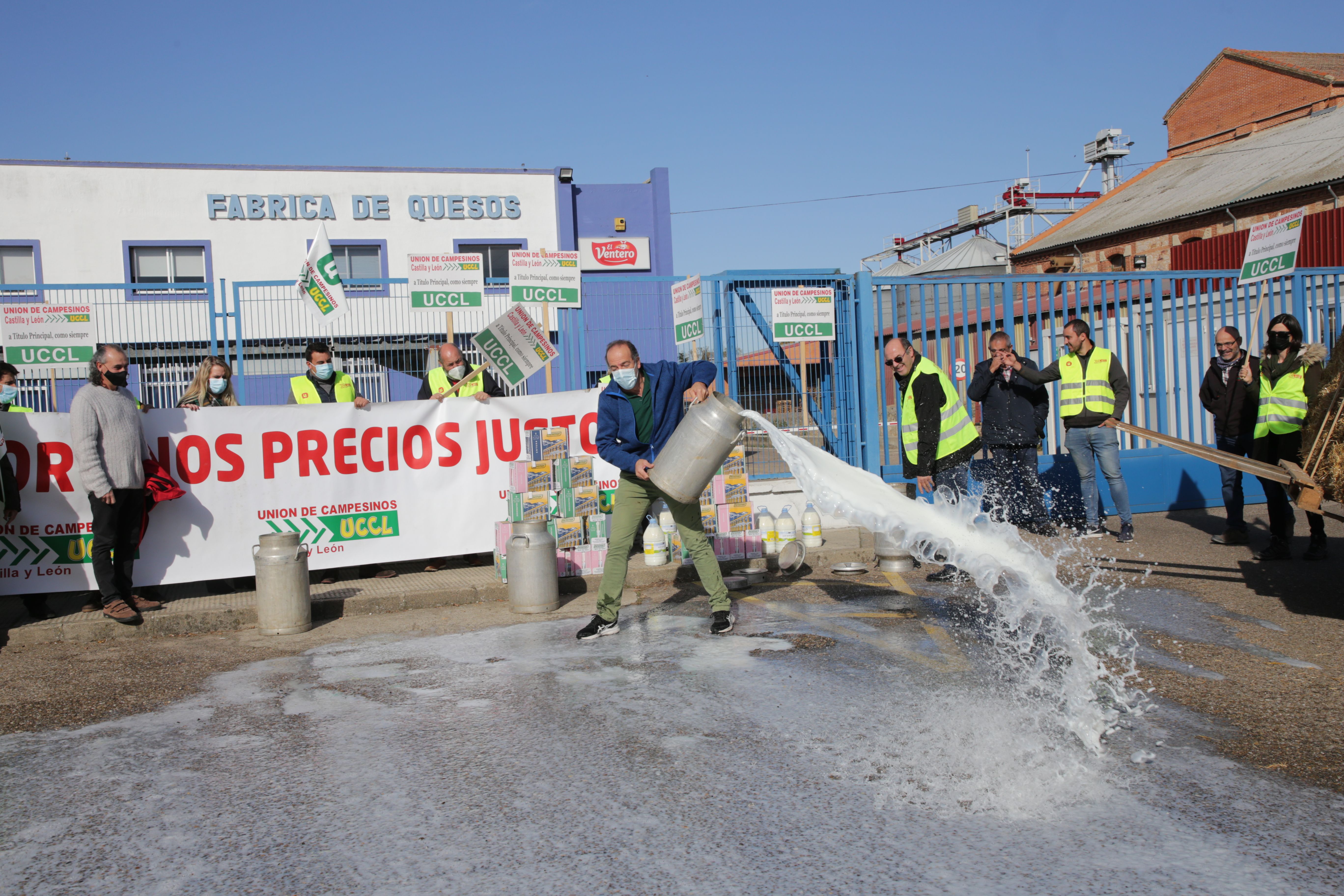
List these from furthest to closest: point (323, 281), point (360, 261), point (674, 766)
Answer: point (360, 261) < point (323, 281) < point (674, 766)

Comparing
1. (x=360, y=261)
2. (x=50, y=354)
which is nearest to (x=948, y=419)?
(x=50, y=354)

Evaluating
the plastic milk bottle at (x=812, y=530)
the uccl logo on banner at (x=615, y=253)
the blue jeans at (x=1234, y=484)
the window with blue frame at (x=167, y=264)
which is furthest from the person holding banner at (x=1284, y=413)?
the window with blue frame at (x=167, y=264)

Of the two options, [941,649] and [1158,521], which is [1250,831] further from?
[1158,521]

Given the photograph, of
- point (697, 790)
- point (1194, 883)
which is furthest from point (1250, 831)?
point (697, 790)

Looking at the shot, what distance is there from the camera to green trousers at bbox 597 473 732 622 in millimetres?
6273

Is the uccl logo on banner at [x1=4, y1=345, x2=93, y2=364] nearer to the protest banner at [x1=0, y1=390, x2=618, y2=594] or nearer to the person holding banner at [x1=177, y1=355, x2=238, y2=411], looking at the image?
the person holding banner at [x1=177, y1=355, x2=238, y2=411]

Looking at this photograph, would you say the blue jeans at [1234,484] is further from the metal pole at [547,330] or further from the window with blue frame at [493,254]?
the window with blue frame at [493,254]

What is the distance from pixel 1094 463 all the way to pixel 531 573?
614 centimetres

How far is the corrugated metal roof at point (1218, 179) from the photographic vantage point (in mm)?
28359

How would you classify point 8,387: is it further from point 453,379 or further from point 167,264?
point 167,264

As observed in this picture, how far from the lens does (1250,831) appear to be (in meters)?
3.12

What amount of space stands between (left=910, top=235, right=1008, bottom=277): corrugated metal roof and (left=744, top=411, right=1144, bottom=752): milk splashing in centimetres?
3964

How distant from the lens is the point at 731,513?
865cm

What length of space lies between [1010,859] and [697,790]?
116cm
